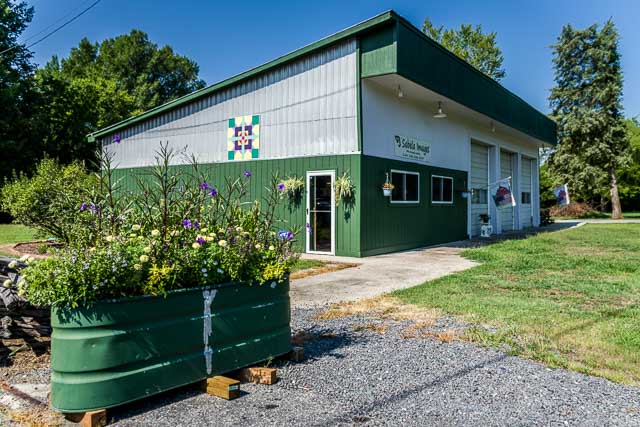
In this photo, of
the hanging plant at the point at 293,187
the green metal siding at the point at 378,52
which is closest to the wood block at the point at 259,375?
the green metal siding at the point at 378,52

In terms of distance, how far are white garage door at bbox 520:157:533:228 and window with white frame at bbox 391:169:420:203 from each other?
11799mm

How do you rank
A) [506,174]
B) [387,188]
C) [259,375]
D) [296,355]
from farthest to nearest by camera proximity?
[506,174] < [387,188] < [296,355] < [259,375]

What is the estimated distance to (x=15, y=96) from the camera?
28062 mm

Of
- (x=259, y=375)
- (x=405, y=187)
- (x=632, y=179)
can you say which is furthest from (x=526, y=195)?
(x=632, y=179)

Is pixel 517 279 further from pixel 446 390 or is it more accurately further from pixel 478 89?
pixel 478 89

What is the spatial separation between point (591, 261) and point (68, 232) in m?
10.3

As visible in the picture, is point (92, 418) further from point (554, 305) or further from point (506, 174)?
point (506, 174)

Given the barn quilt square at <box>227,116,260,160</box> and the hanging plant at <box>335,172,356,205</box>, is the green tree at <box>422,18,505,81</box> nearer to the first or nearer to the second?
the barn quilt square at <box>227,116,260,160</box>

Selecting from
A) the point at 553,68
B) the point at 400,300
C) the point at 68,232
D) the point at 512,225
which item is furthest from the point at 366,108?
the point at 553,68

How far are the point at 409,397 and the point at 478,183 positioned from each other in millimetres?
16350

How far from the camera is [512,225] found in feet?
72.3

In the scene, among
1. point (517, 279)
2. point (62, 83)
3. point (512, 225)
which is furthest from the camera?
point (62, 83)

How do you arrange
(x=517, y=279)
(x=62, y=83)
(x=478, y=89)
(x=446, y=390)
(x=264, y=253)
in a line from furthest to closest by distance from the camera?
(x=62, y=83), (x=478, y=89), (x=517, y=279), (x=264, y=253), (x=446, y=390)

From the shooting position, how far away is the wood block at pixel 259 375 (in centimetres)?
350
